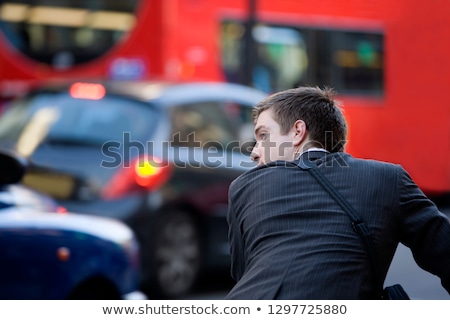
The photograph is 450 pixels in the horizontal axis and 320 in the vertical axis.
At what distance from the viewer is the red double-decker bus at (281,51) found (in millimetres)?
12375

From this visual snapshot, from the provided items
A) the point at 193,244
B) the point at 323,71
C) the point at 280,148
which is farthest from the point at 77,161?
the point at 323,71

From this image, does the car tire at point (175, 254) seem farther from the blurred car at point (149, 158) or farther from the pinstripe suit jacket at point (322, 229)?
the pinstripe suit jacket at point (322, 229)

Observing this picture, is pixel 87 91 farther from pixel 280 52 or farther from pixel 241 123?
pixel 280 52

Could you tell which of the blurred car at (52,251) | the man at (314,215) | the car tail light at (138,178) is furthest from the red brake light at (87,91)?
the man at (314,215)

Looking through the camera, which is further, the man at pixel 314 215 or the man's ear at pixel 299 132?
the man's ear at pixel 299 132

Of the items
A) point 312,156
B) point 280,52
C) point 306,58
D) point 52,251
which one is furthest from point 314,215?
point 306,58

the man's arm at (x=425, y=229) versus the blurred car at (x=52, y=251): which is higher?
the man's arm at (x=425, y=229)

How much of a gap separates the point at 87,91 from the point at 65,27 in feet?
15.9

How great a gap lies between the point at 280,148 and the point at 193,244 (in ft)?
16.8

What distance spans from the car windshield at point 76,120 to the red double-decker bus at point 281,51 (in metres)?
4.36

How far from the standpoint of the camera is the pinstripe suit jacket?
7.55ft

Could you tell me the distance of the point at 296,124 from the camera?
2.52 metres

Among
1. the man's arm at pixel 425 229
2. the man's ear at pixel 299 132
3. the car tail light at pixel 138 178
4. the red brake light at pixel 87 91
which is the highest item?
the man's ear at pixel 299 132

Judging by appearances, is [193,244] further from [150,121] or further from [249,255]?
[249,255]
